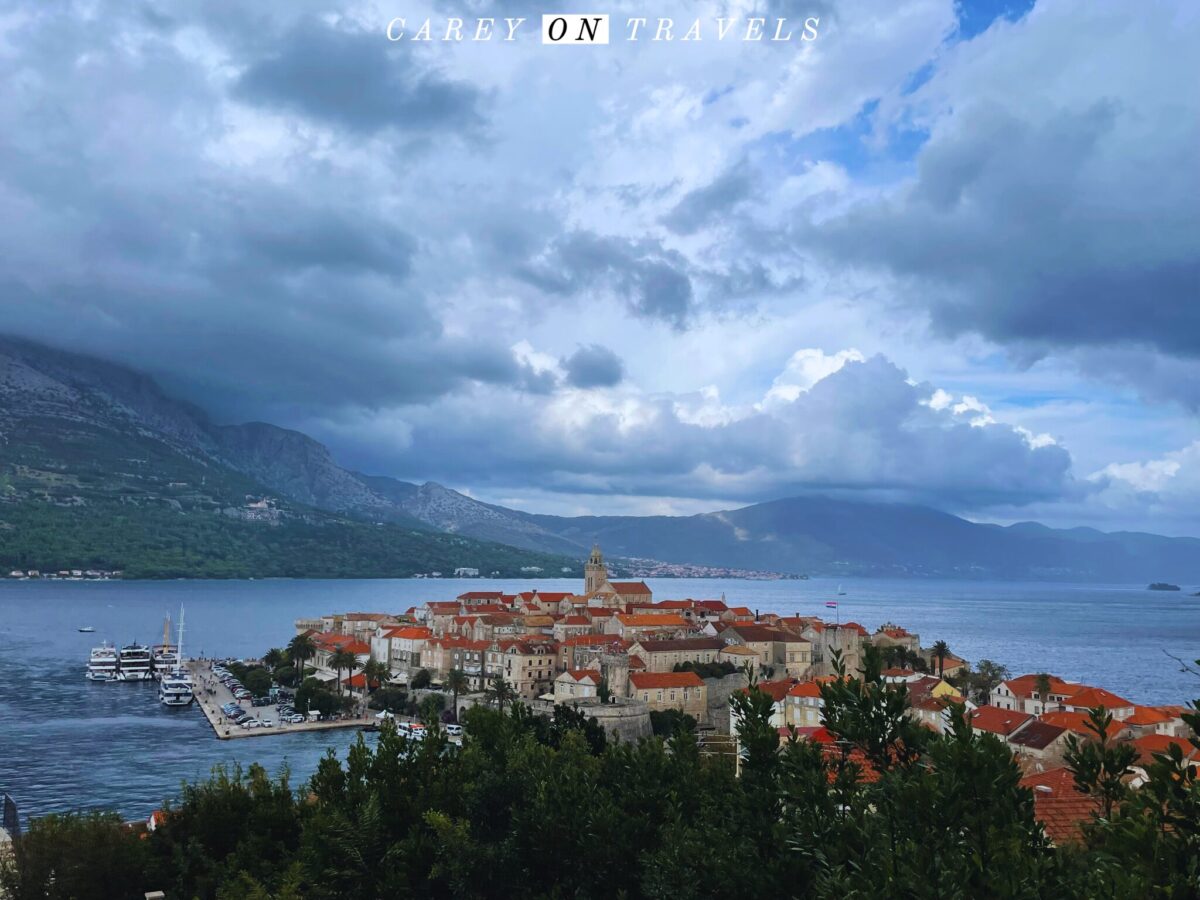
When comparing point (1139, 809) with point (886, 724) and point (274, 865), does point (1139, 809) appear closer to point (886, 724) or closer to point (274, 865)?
point (886, 724)

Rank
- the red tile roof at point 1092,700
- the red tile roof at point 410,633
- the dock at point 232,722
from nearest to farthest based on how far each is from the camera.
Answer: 1. the red tile roof at point 1092,700
2. the dock at point 232,722
3. the red tile roof at point 410,633

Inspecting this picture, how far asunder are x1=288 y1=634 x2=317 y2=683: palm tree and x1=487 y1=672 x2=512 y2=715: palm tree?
773 inches

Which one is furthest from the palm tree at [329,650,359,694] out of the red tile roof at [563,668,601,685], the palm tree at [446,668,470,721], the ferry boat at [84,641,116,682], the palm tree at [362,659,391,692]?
the ferry boat at [84,641,116,682]

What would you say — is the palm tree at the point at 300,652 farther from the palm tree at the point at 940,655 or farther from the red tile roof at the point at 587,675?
the palm tree at the point at 940,655

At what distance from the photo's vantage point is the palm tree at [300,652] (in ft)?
251

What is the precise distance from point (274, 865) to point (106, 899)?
3232mm

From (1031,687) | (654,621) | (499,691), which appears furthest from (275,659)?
(1031,687)

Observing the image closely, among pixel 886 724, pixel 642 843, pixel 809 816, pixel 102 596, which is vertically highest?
pixel 886 724

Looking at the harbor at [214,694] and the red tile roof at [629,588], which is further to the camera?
the red tile roof at [629,588]

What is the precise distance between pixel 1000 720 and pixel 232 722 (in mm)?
46824

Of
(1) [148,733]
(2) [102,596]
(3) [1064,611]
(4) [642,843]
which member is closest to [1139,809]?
(4) [642,843]

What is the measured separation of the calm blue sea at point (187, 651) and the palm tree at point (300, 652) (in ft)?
35.7

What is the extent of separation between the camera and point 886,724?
1004 centimetres

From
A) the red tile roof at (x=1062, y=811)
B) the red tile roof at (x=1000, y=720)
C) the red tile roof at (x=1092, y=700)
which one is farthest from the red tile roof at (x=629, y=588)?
the red tile roof at (x=1062, y=811)
